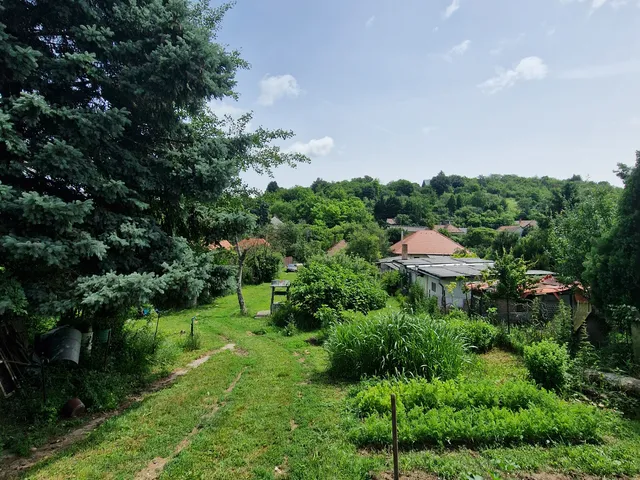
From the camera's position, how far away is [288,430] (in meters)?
4.61

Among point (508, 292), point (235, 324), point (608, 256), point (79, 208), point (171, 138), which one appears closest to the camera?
point (79, 208)

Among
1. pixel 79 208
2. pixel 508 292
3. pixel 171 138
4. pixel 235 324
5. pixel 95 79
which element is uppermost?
pixel 95 79

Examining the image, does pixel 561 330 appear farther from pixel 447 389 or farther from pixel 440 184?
pixel 440 184

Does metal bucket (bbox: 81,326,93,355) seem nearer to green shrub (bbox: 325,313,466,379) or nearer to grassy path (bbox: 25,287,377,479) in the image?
grassy path (bbox: 25,287,377,479)

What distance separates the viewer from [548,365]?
227 inches

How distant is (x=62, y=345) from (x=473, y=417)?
6.70 metres

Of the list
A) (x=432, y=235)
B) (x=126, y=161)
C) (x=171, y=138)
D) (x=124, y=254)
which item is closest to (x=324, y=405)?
(x=124, y=254)

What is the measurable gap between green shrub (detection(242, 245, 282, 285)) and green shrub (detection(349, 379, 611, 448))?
2642cm

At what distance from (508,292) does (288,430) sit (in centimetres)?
924

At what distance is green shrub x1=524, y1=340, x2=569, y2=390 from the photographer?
225 inches

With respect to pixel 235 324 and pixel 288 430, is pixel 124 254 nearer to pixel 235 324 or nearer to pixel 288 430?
pixel 288 430

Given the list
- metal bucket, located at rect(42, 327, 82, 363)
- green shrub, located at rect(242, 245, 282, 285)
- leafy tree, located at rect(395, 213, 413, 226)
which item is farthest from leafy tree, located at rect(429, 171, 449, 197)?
metal bucket, located at rect(42, 327, 82, 363)

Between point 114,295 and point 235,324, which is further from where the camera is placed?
point 235,324

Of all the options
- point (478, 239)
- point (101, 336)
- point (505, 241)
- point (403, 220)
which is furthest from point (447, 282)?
point (403, 220)
